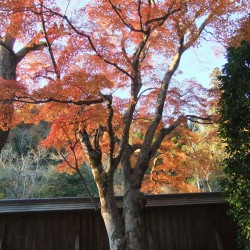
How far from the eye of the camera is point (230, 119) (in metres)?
5.89

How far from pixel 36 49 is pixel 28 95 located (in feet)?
8.99

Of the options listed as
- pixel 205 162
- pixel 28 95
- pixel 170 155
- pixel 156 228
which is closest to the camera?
pixel 28 95

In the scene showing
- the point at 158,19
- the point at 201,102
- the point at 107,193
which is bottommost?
the point at 107,193

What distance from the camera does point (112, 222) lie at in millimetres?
6012

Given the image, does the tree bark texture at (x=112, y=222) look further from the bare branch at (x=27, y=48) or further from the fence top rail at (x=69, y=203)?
the bare branch at (x=27, y=48)

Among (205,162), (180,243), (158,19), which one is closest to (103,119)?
(158,19)

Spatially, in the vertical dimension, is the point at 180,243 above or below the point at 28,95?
below

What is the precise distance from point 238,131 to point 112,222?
10.0ft

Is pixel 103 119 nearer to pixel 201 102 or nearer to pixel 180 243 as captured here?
pixel 201 102

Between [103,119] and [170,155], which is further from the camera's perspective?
[170,155]

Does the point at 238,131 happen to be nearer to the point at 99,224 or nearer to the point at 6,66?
the point at 99,224

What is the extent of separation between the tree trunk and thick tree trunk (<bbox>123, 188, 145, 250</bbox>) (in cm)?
13

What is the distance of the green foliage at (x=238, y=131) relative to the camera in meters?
5.45

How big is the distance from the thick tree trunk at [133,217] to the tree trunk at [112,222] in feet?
0.43
